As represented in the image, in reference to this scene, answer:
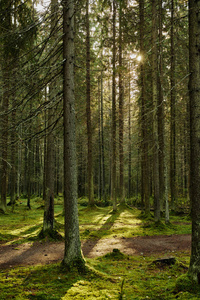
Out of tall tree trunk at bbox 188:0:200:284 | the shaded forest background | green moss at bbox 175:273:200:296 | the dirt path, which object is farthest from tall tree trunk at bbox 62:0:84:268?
tall tree trunk at bbox 188:0:200:284

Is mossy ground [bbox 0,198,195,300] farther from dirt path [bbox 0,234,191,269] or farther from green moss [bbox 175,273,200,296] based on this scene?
dirt path [bbox 0,234,191,269]

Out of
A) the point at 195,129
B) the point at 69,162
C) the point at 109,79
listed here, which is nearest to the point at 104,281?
the point at 69,162

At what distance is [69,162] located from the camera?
577cm

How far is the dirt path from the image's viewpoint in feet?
24.1

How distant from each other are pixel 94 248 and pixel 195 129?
6.42m

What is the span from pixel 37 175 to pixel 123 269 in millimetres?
29049

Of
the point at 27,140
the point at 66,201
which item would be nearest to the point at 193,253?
the point at 66,201

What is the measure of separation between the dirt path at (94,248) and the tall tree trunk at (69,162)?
6.58 ft

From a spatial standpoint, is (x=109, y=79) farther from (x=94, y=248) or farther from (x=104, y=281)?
Result: (x=104, y=281)

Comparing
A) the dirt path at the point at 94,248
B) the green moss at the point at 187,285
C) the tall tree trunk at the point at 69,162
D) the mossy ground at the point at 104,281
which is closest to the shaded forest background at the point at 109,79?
the tall tree trunk at the point at 69,162

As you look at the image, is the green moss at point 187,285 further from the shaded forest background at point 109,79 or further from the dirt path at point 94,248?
the dirt path at point 94,248

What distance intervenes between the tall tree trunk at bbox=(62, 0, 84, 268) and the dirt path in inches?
79.0

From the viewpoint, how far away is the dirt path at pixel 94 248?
7359 millimetres

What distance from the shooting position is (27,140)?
616cm
